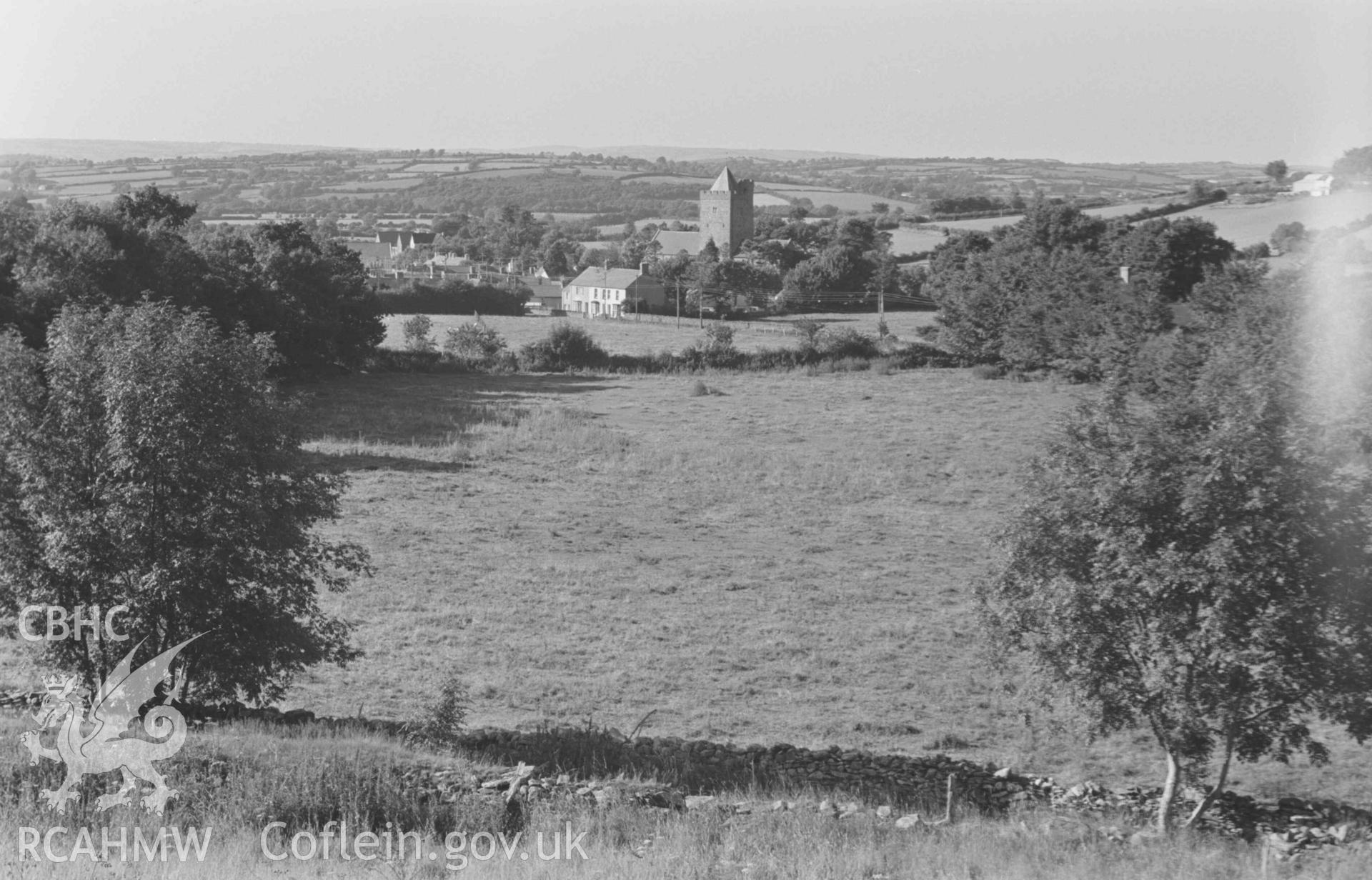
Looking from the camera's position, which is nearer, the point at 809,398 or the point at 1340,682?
the point at 1340,682

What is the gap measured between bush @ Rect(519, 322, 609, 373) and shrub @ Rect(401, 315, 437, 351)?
428 centimetres

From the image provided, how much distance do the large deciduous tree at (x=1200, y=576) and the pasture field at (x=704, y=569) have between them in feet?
3.62

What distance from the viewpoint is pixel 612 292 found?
77188 mm

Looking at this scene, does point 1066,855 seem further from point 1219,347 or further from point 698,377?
point 698,377

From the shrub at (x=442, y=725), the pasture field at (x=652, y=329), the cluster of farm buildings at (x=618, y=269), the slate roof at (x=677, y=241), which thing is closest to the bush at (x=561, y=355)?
the pasture field at (x=652, y=329)

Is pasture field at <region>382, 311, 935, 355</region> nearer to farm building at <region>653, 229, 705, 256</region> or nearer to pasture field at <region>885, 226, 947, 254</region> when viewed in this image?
pasture field at <region>885, 226, 947, 254</region>

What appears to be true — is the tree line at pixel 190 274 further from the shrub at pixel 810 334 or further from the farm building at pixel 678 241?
the farm building at pixel 678 241

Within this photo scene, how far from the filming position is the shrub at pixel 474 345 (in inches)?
1996

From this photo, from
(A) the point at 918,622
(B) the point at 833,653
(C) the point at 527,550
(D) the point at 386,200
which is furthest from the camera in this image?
(D) the point at 386,200

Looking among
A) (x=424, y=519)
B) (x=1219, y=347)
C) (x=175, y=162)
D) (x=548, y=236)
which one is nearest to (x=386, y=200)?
(x=175, y=162)

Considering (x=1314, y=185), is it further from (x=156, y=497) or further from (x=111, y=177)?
(x=111, y=177)

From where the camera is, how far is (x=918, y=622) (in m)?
17.8

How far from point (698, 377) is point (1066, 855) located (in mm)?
38824

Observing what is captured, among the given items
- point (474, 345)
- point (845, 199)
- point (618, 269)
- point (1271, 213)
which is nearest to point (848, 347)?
point (474, 345)
